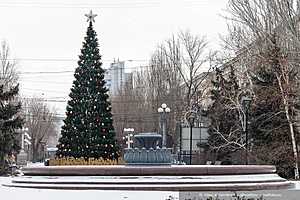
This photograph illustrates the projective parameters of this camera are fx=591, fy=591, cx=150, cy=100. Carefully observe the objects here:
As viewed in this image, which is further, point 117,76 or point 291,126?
point 117,76

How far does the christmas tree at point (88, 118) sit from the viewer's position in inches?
1206

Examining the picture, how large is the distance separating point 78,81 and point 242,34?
14.1 m

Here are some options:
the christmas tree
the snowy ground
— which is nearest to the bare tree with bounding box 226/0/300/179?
the christmas tree

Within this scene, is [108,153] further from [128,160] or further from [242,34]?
[242,34]

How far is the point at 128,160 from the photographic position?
24.5 meters

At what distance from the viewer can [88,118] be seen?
30859 millimetres

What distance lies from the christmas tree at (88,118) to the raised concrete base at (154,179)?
29.0ft

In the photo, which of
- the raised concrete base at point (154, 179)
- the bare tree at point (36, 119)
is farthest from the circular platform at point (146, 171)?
the bare tree at point (36, 119)

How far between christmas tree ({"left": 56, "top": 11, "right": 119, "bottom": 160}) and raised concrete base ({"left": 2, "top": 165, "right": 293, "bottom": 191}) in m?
8.83

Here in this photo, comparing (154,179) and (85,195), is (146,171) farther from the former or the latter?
(85,195)

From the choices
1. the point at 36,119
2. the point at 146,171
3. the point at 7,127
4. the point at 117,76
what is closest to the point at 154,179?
the point at 146,171

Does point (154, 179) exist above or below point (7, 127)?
below

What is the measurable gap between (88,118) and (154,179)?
11.9 meters

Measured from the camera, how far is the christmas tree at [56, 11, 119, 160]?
30.6 meters
